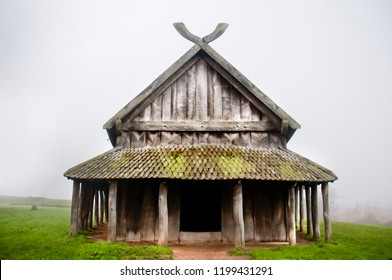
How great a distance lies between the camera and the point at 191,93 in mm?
15000

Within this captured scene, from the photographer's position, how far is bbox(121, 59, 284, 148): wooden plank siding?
14.7 meters

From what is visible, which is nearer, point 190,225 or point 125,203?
point 125,203

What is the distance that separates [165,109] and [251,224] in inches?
251

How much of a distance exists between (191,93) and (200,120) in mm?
1324

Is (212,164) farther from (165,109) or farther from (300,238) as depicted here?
(300,238)

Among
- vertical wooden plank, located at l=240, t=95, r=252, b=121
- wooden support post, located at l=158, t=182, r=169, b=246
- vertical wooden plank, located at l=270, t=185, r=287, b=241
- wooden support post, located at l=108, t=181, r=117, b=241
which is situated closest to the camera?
wooden support post, located at l=158, t=182, r=169, b=246

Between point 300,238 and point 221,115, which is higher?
point 221,115

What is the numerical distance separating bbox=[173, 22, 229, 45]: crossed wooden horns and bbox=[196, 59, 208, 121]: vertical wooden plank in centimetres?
95

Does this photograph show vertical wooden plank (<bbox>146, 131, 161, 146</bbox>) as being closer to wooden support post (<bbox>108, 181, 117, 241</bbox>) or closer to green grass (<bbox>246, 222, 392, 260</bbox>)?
wooden support post (<bbox>108, 181, 117, 241</bbox>)

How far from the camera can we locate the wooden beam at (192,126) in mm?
14688

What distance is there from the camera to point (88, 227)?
1628cm

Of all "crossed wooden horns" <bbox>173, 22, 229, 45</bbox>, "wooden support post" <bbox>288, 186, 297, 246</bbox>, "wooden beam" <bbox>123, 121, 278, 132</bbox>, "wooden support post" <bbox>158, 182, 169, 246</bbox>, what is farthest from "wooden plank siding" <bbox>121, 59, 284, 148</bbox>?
"wooden support post" <bbox>158, 182, 169, 246</bbox>

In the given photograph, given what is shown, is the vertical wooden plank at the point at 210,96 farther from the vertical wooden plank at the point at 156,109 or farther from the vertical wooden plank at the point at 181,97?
the vertical wooden plank at the point at 156,109

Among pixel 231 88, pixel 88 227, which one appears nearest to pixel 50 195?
pixel 88 227
